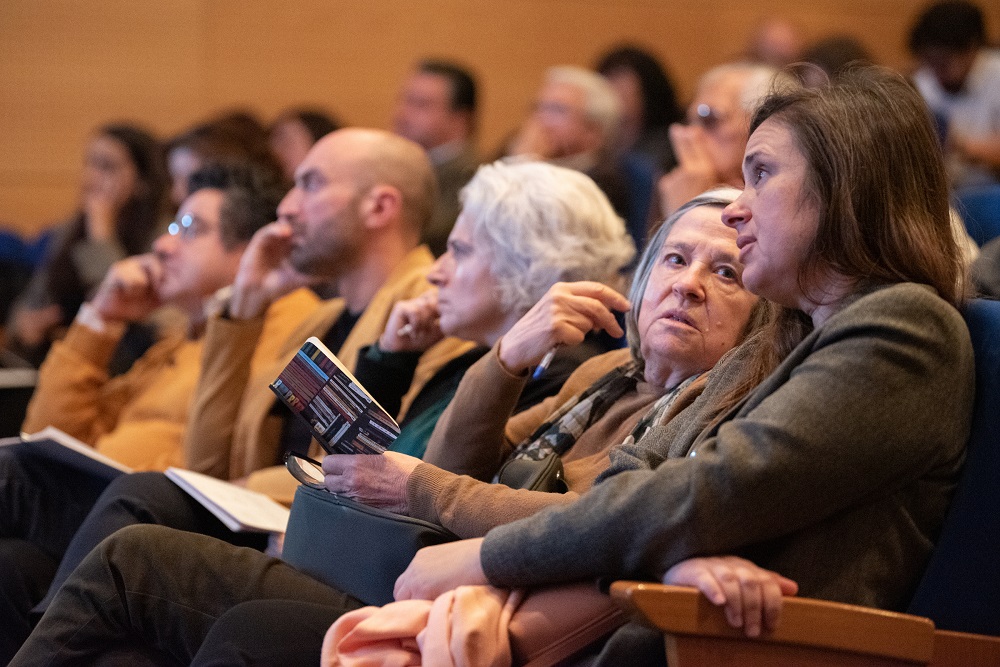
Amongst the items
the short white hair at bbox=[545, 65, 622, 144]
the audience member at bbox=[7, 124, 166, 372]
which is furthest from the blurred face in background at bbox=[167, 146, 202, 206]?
the short white hair at bbox=[545, 65, 622, 144]

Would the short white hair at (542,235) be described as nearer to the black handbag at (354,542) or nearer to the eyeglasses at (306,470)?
the eyeglasses at (306,470)

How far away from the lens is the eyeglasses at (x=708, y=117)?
10.1 feet

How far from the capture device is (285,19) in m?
5.37

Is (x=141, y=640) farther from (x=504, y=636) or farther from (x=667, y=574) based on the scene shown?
(x=667, y=574)

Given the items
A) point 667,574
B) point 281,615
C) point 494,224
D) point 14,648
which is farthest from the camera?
point 494,224

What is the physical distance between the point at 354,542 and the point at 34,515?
3.21 ft

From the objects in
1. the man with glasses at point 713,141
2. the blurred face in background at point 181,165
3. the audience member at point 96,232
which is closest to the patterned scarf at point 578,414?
the man with glasses at point 713,141

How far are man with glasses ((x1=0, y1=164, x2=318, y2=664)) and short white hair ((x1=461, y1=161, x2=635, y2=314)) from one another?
838 millimetres

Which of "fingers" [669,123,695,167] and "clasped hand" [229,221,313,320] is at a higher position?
"fingers" [669,123,695,167]

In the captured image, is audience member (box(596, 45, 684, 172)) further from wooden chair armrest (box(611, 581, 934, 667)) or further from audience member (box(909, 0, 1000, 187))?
wooden chair armrest (box(611, 581, 934, 667))

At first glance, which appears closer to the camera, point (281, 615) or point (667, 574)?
point (667, 574)

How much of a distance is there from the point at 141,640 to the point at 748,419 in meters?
0.90

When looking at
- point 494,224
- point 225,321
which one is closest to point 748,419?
point 494,224

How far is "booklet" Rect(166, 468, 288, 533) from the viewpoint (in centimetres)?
193
